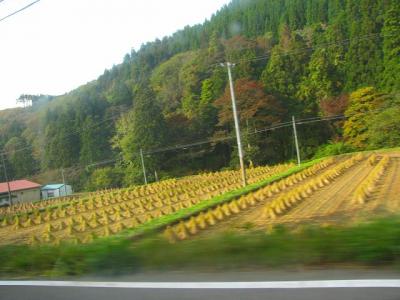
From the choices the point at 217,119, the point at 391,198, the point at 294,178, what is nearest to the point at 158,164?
the point at 217,119

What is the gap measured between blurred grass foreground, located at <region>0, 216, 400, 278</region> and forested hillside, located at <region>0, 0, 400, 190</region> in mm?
42801

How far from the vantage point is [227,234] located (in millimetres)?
6426

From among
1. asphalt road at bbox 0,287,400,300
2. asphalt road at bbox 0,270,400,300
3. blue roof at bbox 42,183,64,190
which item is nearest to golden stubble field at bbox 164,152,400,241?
asphalt road at bbox 0,270,400,300

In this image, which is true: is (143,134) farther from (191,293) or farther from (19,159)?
(191,293)

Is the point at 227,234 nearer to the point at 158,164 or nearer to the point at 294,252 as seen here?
the point at 294,252

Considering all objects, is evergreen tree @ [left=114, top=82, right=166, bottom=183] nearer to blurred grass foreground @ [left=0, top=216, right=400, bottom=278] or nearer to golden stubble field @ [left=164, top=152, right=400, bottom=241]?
golden stubble field @ [left=164, top=152, right=400, bottom=241]


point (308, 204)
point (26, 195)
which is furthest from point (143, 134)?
point (308, 204)

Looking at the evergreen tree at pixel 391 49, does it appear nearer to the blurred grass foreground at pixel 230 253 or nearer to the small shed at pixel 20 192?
the small shed at pixel 20 192

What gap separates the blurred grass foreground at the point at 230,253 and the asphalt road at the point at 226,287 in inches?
13.2

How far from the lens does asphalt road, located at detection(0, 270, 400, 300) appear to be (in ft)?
13.1

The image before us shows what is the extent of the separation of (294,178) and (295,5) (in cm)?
6699

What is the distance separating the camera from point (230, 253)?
5.71m

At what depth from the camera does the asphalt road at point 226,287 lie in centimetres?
398

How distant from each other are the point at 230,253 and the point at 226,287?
1.18 metres
